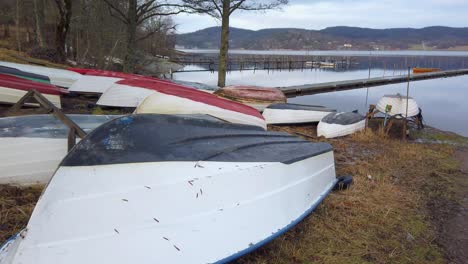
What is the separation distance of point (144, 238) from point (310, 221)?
1741 mm

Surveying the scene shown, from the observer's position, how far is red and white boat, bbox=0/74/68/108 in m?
5.59

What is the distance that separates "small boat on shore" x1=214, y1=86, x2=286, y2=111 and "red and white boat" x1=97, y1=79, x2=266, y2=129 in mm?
2847

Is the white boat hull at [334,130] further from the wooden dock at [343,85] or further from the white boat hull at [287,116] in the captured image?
the wooden dock at [343,85]

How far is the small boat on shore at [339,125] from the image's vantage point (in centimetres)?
803

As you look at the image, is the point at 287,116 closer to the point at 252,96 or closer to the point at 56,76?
the point at 252,96

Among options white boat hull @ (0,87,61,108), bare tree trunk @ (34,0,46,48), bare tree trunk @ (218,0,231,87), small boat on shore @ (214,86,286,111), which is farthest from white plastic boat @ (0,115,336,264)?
bare tree trunk @ (34,0,46,48)

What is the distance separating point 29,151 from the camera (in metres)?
3.32

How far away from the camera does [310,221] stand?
329 cm

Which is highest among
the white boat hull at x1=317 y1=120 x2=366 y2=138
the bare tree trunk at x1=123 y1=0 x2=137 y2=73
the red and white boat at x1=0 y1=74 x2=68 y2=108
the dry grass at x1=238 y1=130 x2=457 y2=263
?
the bare tree trunk at x1=123 y1=0 x2=137 y2=73

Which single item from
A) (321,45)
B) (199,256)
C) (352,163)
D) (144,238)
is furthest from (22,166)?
(321,45)

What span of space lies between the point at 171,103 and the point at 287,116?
4378 mm

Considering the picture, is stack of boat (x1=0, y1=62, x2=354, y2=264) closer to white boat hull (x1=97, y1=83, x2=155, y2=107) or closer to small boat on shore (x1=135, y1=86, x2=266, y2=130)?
small boat on shore (x1=135, y1=86, x2=266, y2=130)

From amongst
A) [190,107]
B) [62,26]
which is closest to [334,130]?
Answer: [190,107]

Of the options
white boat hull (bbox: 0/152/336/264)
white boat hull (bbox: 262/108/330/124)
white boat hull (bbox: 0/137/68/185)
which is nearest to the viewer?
white boat hull (bbox: 0/152/336/264)
